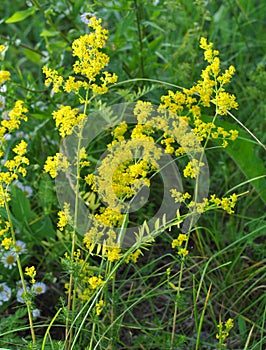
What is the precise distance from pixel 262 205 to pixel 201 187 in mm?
257

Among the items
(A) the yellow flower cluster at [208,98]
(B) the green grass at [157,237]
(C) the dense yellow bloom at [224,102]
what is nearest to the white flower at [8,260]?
(B) the green grass at [157,237]

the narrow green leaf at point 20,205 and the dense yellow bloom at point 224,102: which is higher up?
the dense yellow bloom at point 224,102

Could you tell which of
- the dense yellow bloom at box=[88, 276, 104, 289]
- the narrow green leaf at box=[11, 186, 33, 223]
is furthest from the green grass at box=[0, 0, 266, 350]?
the dense yellow bloom at box=[88, 276, 104, 289]

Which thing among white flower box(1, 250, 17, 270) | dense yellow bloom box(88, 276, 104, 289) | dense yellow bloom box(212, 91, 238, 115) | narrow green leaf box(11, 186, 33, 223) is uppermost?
dense yellow bloom box(212, 91, 238, 115)

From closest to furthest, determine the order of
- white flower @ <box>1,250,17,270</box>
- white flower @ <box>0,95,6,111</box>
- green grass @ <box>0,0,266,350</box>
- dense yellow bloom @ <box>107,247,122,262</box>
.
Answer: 1. dense yellow bloom @ <box>107,247,122,262</box>
2. green grass @ <box>0,0,266,350</box>
3. white flower @ <box>1,250,17,270</box>
4. white flower @ <box>0,95,6,111</box>

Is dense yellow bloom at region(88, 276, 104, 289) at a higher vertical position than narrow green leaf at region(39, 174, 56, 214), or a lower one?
higher

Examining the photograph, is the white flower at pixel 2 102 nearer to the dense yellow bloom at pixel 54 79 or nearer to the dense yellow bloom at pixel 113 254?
the dense yellow bloom at pixel 54 79

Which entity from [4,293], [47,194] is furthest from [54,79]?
[4,293]

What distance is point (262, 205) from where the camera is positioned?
2.01 meters

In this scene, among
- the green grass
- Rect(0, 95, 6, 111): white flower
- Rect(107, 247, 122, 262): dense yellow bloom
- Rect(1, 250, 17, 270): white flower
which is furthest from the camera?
Rect(0, 95, 6, 111): white flower

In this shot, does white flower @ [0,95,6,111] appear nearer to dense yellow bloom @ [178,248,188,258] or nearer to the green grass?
the green grass

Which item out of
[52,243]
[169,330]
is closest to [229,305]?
[169,330]

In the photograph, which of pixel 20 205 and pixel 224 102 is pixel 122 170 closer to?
pixel 224 102

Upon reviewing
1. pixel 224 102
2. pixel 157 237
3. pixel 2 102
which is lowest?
pixel 157 237
